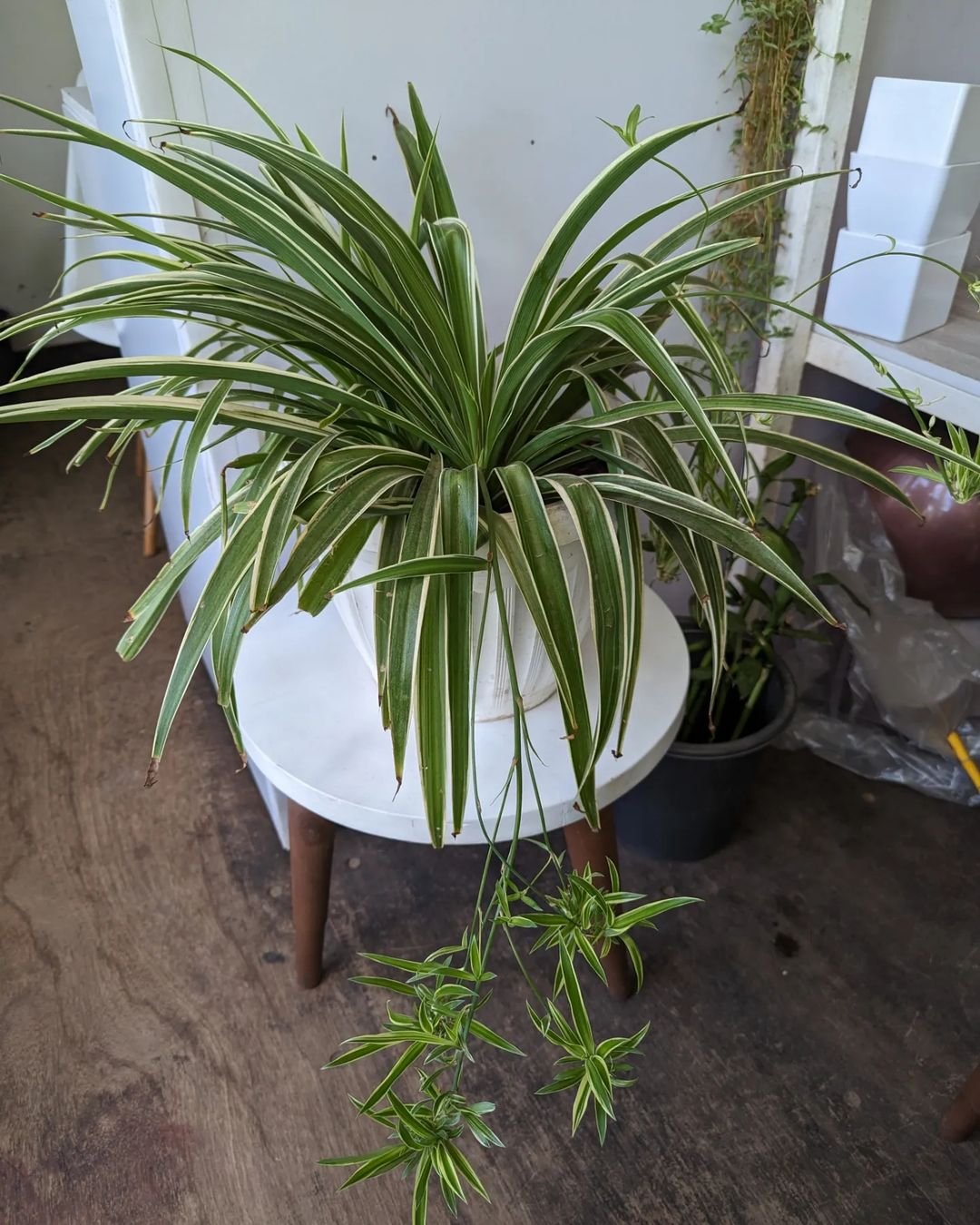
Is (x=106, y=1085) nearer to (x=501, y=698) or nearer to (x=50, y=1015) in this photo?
(x=50, y=1015)

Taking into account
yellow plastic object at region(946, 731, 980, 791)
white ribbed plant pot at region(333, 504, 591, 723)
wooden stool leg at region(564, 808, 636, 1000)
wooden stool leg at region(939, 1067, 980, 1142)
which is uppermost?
white ribbed plant pot at region(333, 504, 591, 723)

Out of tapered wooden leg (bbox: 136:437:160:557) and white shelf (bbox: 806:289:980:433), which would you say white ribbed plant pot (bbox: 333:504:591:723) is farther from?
tapered wooden leg (bbox: 136:437:160:557)

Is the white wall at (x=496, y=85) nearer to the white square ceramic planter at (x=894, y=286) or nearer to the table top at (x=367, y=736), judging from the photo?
the white square ceramic planter at (x=894, y=286)

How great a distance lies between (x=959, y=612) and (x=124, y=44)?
4.49ft

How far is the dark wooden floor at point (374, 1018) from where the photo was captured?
1.07 meters

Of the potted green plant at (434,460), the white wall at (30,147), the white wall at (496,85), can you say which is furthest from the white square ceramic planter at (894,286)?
the white wall at (30,147)

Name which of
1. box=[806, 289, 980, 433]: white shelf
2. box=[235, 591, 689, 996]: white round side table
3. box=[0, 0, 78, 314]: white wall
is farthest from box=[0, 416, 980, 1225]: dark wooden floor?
box=[0, 0, 78, 314]: white wall

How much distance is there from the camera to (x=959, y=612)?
1.45 metres

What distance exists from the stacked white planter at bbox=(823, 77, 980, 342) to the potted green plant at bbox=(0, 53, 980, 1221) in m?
0.46

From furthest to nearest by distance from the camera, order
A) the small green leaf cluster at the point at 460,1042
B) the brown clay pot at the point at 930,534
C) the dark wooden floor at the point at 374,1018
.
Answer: the brown clay pot at the point at 930,534, the dark wooden floor at the point at 374,1018, the small green leaf cluster at the point at 460,1042

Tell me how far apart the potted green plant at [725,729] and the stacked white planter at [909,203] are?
0.27m

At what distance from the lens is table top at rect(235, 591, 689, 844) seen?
2.84ft

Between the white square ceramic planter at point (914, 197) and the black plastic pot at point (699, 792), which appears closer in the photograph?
the white square ceramic planter at point (914, 197)

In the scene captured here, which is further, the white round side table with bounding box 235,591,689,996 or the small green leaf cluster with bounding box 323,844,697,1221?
the white round side table with bounding box 235,591,689,996
